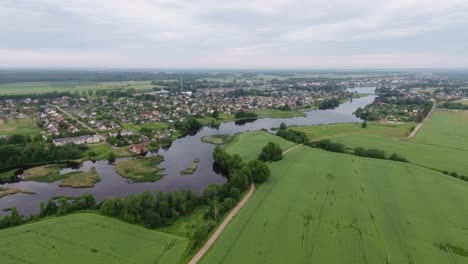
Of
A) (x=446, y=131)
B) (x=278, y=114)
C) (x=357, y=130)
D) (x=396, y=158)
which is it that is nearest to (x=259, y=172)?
(x=396, y=158)

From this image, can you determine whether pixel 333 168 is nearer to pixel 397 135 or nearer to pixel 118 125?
pixel 397 135

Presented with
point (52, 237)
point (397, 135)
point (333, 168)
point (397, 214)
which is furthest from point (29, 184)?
point (397, 135)

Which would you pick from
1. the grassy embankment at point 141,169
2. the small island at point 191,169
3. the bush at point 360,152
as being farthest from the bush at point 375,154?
the grassy embankment at point 141,169

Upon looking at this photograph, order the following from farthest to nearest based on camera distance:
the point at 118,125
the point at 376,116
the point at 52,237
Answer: the point at 376,116 → the point at 118,125 → the point at 52,237

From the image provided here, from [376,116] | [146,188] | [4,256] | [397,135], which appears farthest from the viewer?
[376,116]

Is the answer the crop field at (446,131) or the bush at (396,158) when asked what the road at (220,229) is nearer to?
the bush at (396,158)

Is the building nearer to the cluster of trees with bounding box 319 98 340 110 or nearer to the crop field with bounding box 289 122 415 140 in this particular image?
the crop field with bounding box 289 122 415 140
